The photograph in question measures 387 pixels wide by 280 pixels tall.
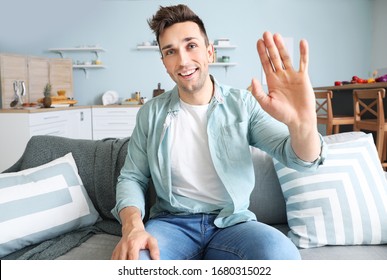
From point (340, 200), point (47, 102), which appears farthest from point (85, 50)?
point (340, 200)

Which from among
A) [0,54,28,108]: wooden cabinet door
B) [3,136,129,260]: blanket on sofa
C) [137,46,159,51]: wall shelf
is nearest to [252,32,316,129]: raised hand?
[3,136,129,260]: blanket on sofa

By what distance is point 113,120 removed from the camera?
215 inches

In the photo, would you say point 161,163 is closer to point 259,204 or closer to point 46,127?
point 259,204

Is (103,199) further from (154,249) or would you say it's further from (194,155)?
(154,249)

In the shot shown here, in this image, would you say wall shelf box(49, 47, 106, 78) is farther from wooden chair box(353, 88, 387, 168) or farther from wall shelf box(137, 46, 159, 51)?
wooden chair box(353, 88, 387, 168)

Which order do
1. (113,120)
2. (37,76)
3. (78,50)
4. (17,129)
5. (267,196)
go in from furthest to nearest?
(78,50), (113,120), (37,76), (17,129), (267,196)

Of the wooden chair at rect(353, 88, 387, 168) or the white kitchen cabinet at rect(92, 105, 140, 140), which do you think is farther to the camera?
the white kitchen cabinet at rect(92, 105, 140, 140)

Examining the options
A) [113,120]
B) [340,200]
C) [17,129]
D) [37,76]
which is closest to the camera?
[340,200]

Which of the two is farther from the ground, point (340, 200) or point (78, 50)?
point (78, 50)

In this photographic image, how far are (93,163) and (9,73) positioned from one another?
3238mm

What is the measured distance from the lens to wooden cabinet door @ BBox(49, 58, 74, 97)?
5.39 metres

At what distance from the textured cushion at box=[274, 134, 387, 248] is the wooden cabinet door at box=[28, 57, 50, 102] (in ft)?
13.6

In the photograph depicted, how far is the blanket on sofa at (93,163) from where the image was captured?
1.67m
